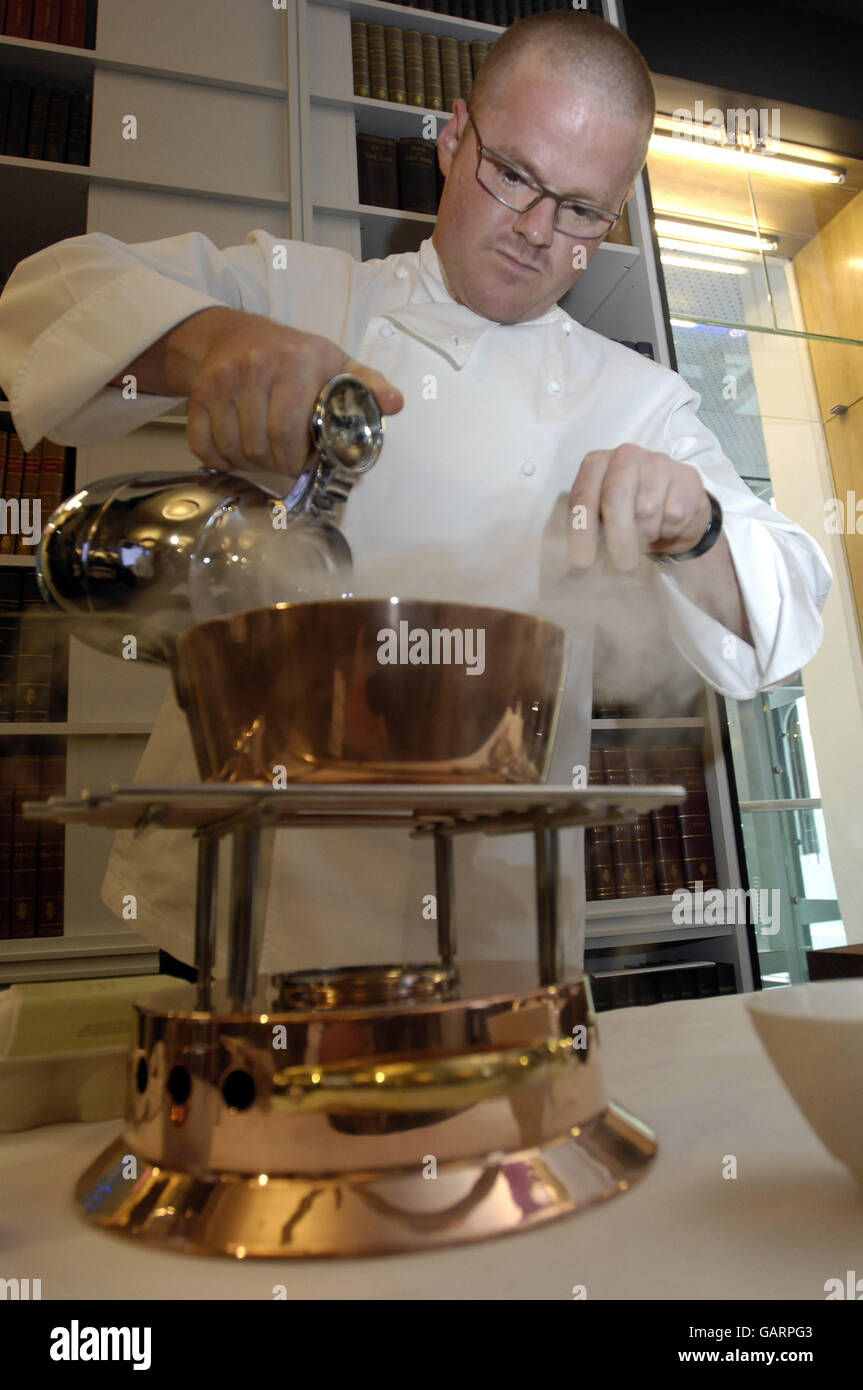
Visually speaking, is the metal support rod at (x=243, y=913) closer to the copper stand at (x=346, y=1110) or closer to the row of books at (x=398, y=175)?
the copper stand at (x=346, y=1110)

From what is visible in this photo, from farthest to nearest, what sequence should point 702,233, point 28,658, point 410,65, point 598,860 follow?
1. point 702,233
2. point 410,65
3. point 598,860
4. point 28,658

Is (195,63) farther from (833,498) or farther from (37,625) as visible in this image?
(833,498)

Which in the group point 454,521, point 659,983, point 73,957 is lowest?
point 659,983

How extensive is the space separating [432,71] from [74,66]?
33.2 inches

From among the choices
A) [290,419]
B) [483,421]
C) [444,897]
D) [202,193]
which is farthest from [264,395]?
[202,193]

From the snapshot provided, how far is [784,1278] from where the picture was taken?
0.31 m

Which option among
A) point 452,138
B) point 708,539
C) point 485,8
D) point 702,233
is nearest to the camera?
point 708,539

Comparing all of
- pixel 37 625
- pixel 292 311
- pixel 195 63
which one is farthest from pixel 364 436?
pixel 195 63

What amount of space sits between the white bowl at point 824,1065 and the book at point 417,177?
2213mm

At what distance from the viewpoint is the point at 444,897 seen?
589 mm

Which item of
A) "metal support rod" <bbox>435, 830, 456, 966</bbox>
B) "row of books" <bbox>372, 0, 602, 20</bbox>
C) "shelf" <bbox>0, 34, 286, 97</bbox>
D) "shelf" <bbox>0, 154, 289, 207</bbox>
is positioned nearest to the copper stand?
"metal support rod" <bbox>435, 830, 456, 966</bbox>

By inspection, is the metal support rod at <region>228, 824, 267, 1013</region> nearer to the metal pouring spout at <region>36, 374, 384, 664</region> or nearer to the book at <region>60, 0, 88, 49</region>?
the metal pouring spout at <region>36, 374, 384, 664</region>

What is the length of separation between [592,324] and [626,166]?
5.36 ft
